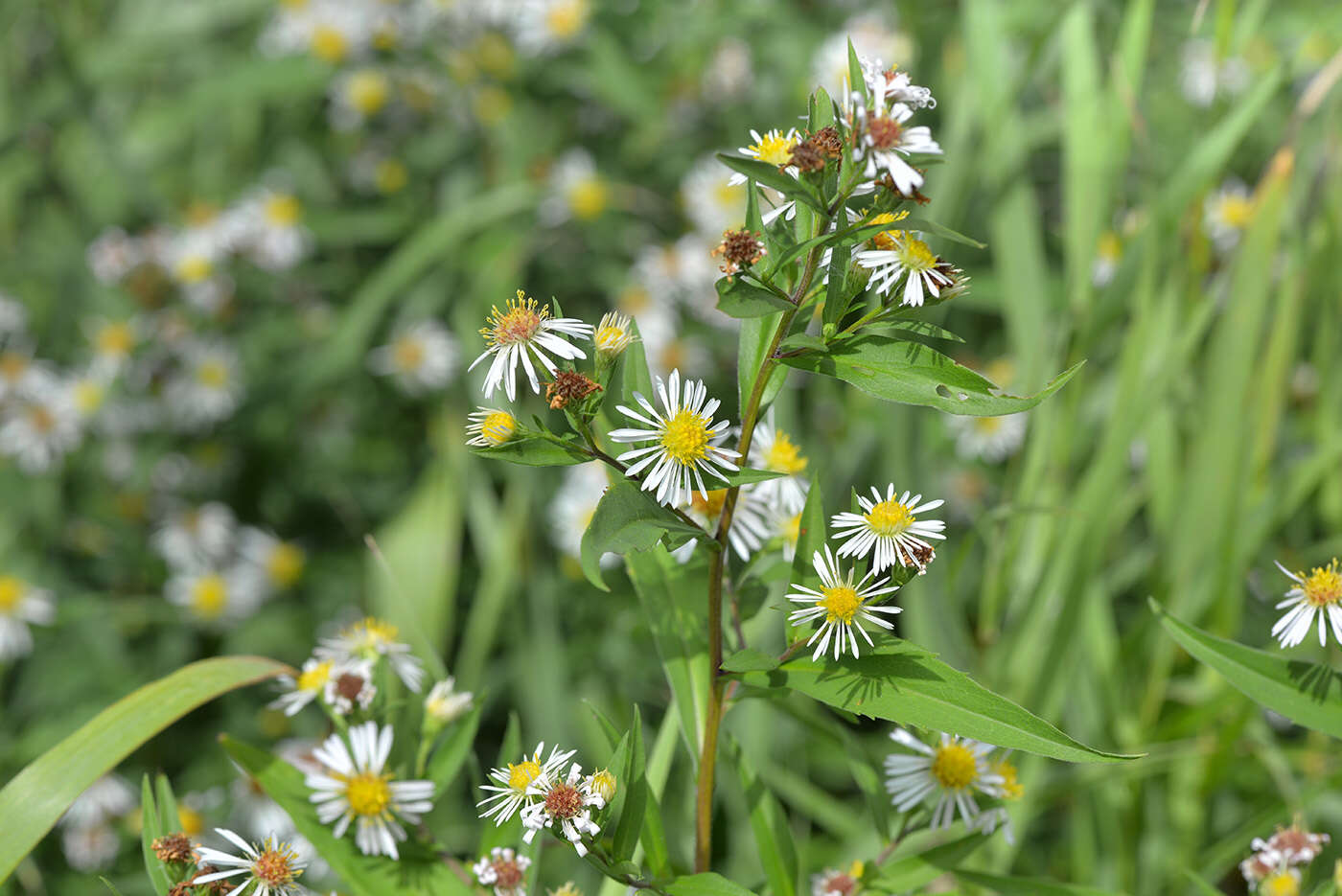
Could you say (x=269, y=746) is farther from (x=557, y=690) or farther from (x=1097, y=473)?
(x=1097, y=473)

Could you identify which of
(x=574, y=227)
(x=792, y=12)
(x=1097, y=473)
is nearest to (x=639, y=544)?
(x=1097, y=473)

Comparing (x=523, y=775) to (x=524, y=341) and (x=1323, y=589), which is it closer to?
(x=524, y=341)

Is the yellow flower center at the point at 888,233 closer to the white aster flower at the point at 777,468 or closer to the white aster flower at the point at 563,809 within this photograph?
the white aster flower at the point at 777,468

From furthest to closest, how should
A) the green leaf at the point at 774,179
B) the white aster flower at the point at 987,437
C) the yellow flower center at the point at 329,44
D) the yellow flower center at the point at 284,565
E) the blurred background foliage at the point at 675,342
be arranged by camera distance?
the yellow flower center at the point at 329,44 → the yellow flower center at the point at 284,565 → the white aster flower at the point at 987,437 → the blurred background foliage at the point at 675,342 → the green leaf at the point at 774,179

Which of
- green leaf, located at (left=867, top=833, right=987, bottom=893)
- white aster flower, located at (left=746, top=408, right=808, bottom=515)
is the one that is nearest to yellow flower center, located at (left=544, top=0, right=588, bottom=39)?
white aster flower, located at (left=746, top=408, right=808, bottom=515)

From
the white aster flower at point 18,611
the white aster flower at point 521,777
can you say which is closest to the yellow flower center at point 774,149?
the white aster flower at point 521,777

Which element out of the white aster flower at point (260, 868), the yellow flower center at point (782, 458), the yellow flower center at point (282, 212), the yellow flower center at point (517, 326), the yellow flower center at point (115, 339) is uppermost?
the yellow flower center at point (282, 212)

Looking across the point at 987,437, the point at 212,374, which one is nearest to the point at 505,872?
the point at 987,437
